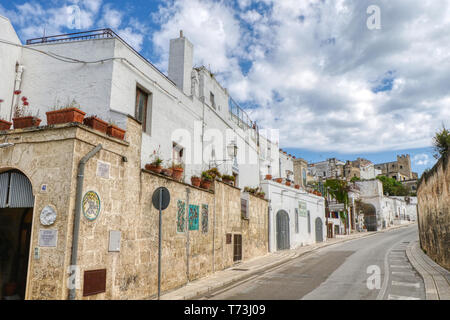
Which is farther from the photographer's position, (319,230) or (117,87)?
(319,230)

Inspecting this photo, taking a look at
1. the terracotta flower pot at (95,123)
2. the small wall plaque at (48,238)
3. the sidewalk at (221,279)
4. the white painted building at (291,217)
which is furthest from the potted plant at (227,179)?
the small wall plaque at (48,238)

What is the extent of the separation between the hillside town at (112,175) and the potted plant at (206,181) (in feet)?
0.16

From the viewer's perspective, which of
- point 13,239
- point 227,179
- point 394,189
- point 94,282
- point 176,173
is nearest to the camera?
point 94,282

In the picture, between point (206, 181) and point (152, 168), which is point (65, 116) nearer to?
point (152, 168)

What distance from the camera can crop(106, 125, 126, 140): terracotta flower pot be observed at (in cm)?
826

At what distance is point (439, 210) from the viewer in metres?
14.0

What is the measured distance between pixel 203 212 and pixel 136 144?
488 centimetres

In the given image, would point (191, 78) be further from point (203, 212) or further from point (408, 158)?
point (408, 158)

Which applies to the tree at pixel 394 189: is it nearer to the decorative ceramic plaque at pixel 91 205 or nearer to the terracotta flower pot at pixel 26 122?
the decorative ceramic plaque at pixel 91 205

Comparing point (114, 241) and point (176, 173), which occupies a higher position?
point (176, 173)

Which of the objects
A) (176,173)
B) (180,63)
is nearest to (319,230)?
(180,63)

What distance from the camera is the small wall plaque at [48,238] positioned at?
675cm

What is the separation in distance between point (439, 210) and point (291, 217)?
12.2 metres

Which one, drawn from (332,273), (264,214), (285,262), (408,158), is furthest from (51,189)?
(408,158)
